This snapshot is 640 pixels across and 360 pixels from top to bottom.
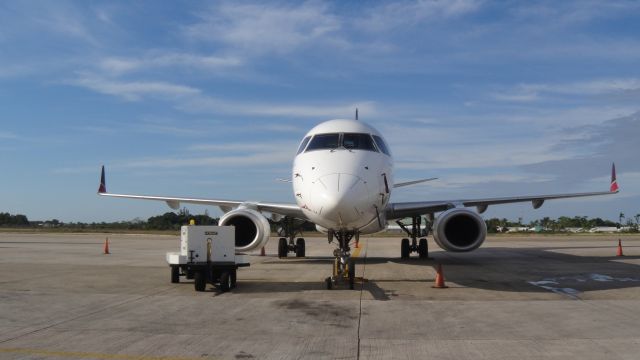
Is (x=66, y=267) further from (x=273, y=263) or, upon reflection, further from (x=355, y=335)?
(x=355, y=335)

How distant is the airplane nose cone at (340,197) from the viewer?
9953mm

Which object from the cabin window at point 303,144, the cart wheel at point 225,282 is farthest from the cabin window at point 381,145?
the cart wheel at point 225,282

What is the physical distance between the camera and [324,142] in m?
12.0

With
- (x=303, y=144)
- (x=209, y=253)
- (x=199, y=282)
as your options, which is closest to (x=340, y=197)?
(x=209, y=253)

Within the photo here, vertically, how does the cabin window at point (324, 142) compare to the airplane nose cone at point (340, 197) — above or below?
above

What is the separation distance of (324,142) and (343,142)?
440 mm

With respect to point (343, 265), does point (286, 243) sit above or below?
above

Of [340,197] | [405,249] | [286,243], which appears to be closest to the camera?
[340,197]

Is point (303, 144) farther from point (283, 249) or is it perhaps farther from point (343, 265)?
point (283, 249)

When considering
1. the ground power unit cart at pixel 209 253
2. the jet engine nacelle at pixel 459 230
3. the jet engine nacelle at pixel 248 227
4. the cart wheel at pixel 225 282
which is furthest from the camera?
the jet engine nacelle at pixel 459 230

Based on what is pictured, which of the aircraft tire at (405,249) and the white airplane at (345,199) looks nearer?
the white airplane at (345,199)

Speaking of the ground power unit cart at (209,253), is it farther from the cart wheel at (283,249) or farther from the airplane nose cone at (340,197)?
the cart wheel at (283,249)

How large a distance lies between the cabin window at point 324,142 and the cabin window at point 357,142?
0.56 feet

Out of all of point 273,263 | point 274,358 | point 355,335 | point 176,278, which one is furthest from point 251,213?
point 274,358
